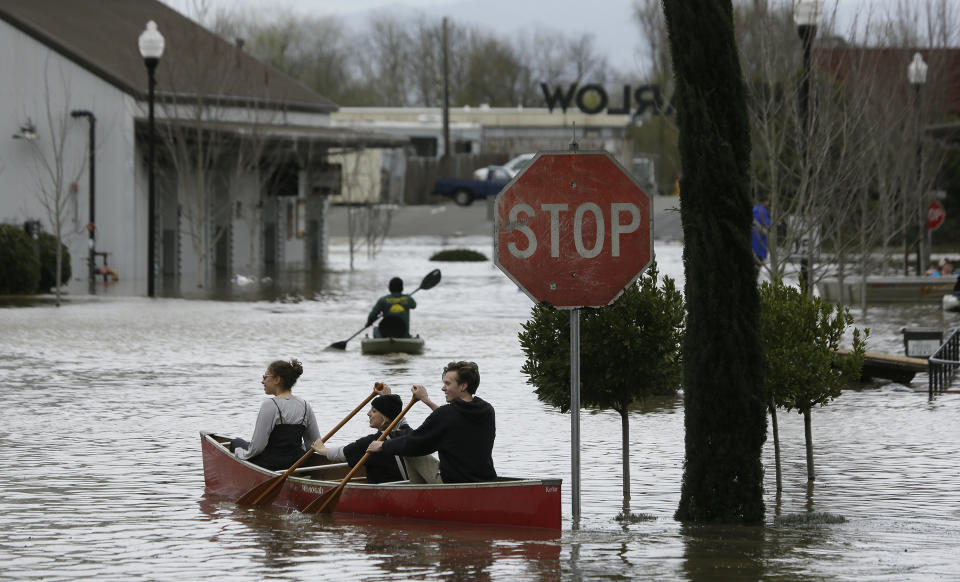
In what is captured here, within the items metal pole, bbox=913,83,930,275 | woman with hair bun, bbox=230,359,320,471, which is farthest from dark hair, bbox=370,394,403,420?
metal pole, bbox=913,83,930,275

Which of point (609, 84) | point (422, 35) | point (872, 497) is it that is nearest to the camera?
point (872, 497)

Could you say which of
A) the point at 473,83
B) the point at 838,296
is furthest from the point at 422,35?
the point at 838,296

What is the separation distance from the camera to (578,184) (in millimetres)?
10242

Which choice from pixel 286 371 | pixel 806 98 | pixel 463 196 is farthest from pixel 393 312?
Result: pixel 463 196

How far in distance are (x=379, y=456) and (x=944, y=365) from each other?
10.2 meters

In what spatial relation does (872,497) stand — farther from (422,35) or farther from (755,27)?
(422,35)

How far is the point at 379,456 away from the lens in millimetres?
10883

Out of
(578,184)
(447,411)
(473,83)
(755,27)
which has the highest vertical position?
(473,83)

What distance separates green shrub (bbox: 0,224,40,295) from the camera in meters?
35.3

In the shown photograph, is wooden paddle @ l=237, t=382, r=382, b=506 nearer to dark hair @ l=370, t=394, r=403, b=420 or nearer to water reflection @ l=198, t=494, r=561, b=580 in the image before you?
water reflection @ l=198, t=494, r=561, b=580

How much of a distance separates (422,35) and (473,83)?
13472 mm

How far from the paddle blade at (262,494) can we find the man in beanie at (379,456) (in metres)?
0.40

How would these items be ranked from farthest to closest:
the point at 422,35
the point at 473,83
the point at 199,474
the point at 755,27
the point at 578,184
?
the point at 422,35 < the point at 473,83 < the point at 755,27 < the point at 199,474 < the point at 578,184

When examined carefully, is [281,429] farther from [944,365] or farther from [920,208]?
[920,208]
